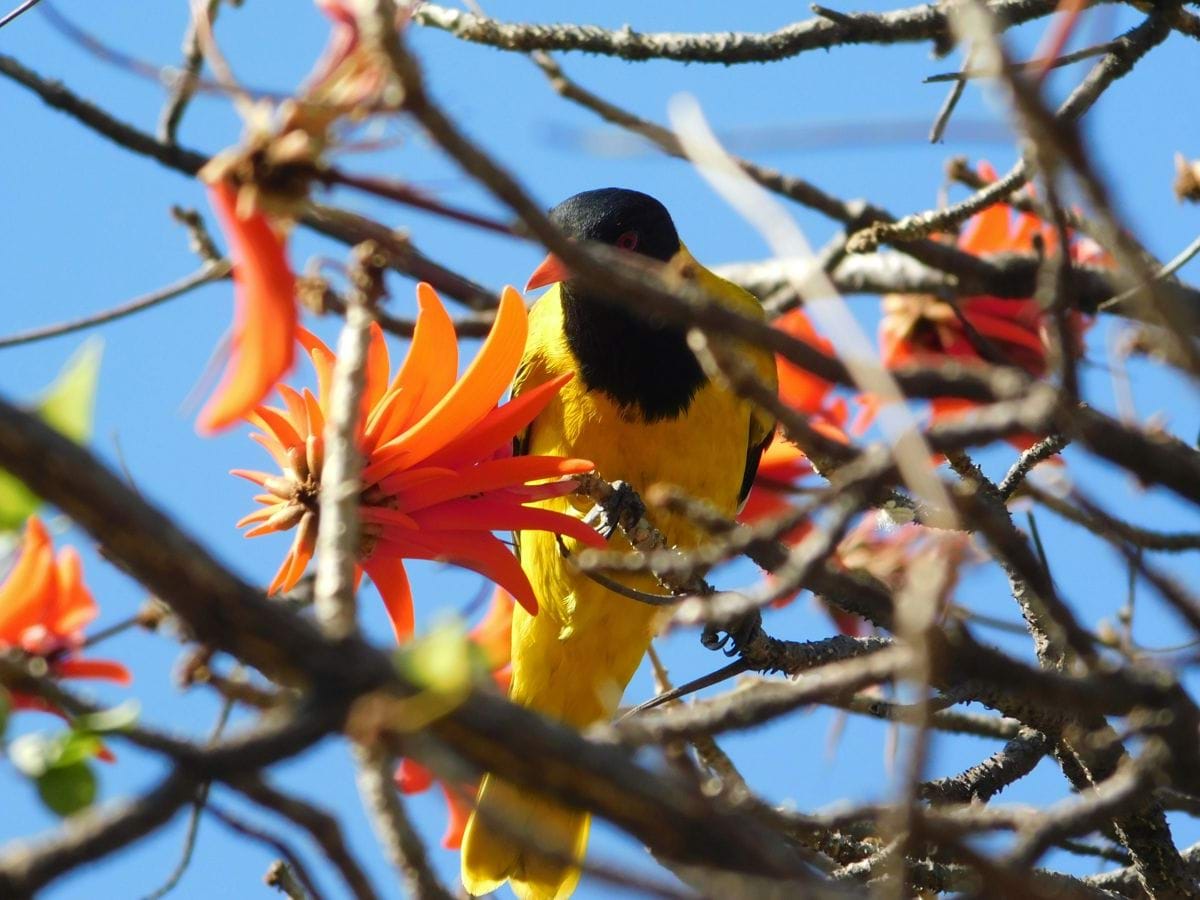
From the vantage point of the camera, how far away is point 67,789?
43.8 inches

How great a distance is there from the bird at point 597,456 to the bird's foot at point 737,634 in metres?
0.24

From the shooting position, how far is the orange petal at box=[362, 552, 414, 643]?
213cm

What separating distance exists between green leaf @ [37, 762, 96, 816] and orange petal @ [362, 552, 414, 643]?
0.98 metres

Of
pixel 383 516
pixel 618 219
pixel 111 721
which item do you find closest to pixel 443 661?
pixel 111 721

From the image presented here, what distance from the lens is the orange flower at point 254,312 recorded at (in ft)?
3.37

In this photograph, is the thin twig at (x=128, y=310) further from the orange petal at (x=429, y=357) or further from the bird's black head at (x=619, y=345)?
the bird's black head at (x=619, y=345)

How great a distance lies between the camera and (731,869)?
103 cm

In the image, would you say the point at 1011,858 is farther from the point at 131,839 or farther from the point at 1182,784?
the point at 131,839

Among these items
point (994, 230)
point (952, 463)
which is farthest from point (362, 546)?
point (994, 230)

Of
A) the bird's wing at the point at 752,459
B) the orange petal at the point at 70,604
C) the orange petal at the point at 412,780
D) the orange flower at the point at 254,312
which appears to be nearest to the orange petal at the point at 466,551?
the orange petal at the point at 412,780

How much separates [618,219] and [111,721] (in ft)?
9.12

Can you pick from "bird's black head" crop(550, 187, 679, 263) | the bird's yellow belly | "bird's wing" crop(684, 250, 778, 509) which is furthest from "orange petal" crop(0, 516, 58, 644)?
"bird's wing" crop(684, 250, 778, 509)

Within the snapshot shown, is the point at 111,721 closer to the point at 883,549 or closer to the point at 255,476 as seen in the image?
the point at 255,476

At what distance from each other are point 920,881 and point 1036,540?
528mm
